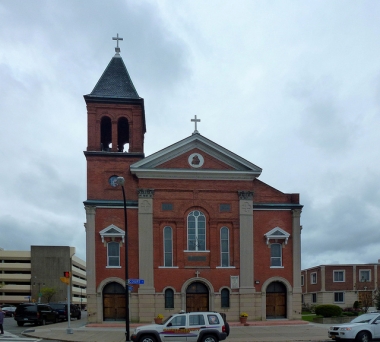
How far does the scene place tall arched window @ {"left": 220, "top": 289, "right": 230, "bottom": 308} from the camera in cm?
3253

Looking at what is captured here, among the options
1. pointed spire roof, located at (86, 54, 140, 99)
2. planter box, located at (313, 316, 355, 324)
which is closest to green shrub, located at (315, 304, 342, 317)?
planter box, located at (313, 316, 355, 324)

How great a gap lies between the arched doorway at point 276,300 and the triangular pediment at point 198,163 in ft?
26.2

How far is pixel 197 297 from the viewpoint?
32.6 metres

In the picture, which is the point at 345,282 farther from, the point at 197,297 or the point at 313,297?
the point at 197,297

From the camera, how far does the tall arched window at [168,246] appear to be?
32.6 metres

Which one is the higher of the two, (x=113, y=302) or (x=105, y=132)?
(x=105, y=132)

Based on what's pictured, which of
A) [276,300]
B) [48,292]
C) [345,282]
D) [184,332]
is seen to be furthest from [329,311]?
[48,292]

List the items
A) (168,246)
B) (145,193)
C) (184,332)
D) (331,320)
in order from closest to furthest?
(184,332) < (145,193) < (168,246) < (331,320)

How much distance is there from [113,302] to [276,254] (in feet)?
39.5

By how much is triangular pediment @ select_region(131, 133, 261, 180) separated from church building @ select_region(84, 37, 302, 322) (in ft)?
0.24

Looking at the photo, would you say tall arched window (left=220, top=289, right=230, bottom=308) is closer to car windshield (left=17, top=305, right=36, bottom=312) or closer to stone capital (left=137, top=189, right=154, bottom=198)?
stone capital (left=137, top=189, right=154, bottom=198)

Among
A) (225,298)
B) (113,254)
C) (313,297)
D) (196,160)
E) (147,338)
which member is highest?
(196,160)

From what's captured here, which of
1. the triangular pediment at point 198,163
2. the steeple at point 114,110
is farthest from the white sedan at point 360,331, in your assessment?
the steeple at point 114,110

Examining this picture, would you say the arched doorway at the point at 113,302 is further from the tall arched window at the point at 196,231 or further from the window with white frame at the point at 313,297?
the window with white frame at the point at 313,297
